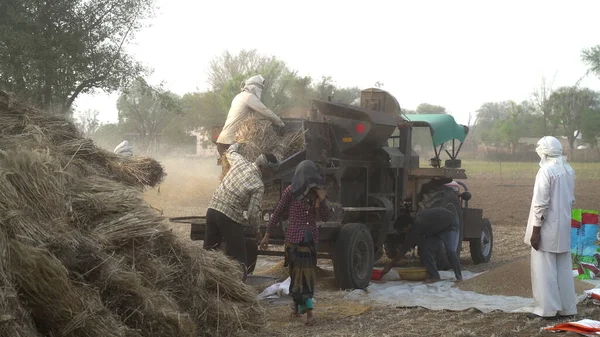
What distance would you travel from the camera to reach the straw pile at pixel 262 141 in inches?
400

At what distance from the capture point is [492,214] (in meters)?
23.0

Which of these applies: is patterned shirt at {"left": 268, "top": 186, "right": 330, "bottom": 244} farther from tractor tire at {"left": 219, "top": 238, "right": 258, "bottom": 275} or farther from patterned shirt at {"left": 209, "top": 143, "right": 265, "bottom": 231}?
tractor tire at {"left": 219, "top": 238, "right": 258, "bottom": 275}

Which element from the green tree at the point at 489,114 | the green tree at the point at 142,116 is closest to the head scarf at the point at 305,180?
the green tree at the point at 142,116

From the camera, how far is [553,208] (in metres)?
8.66

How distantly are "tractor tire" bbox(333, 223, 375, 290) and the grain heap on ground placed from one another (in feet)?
4.28

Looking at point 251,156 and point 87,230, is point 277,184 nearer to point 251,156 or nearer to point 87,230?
point 251,156

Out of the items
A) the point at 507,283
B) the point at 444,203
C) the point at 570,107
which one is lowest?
the point at 507,283

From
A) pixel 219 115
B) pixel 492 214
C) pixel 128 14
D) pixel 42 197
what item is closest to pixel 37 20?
pixel 128 14

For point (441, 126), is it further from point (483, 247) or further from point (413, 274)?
point (413, 274)

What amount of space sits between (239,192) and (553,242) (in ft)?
11.3

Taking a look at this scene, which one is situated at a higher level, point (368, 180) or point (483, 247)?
point (368, 180)

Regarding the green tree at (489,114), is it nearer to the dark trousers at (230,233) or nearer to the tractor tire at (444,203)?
the tractor tire at (444,203)

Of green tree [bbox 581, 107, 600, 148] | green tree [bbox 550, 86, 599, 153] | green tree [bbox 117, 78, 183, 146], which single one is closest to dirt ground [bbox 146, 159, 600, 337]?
green tree [bbox 117, 78, 183, 146]

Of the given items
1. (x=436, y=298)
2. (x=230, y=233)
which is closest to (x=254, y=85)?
(x=230, y=233)
